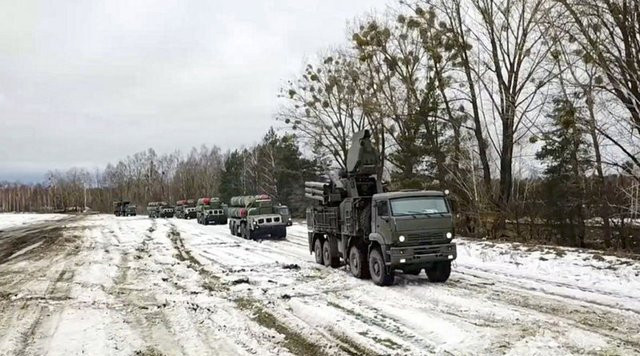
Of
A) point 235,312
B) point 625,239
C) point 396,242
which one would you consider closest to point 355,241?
point 396,242

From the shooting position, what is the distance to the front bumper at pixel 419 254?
1172cm

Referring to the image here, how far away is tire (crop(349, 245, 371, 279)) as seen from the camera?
13.4m

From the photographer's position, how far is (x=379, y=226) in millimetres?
12547

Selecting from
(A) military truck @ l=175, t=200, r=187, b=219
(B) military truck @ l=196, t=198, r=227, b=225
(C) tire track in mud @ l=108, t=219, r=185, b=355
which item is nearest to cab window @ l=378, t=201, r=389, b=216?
(C) tire track in mud @ l=108, t=219, r=185, b=355

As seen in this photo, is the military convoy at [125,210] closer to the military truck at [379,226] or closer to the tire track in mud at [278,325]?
the military truck at [379,226]

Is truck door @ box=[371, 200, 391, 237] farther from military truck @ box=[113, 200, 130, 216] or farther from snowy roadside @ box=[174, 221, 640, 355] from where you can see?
military truck @ box=[113, 200, 130, 216]

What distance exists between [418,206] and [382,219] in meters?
0.87

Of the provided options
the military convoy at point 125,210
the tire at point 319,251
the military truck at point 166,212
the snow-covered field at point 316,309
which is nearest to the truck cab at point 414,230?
the snow-covered field at point 316,309

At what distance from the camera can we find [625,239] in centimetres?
2033

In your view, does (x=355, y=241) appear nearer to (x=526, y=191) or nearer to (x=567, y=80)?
(x=567, y=80)

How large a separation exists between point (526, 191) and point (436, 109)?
20.9ft

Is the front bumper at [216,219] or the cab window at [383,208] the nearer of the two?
the cab window at [383,208]

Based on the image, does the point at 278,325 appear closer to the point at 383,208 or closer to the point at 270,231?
the point at 383,208

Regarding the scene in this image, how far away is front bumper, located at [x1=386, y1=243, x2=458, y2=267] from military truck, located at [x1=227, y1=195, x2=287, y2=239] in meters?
16.8
